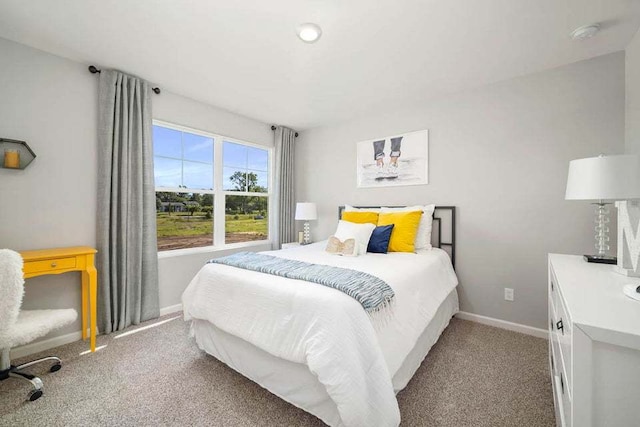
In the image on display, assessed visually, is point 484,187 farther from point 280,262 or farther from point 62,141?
point 62,141

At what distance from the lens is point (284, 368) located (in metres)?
1.54

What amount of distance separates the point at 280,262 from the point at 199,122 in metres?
2.26

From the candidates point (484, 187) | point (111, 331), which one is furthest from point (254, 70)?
point (111, 331)

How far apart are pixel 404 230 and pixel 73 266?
2904 mm

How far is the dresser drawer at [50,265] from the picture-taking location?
1.92 metres

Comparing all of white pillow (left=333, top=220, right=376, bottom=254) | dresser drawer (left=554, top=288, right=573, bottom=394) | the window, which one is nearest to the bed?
white pillow (left=333, top=220, right=376, bottom=254)

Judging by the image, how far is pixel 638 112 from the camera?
184cm

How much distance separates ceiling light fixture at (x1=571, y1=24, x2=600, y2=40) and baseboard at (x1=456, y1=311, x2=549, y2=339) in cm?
242

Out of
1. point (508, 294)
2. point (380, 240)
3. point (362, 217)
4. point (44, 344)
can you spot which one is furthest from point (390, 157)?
point (44, 344)

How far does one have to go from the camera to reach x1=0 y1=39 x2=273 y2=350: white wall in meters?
2.09

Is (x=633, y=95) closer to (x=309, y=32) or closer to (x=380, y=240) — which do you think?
(x=380, y=240)

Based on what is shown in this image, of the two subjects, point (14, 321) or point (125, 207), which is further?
point (125, 207)

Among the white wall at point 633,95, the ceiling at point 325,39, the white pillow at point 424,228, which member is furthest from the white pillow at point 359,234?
the white wall at point 633,95

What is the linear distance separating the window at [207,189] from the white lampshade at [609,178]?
3.45 meters
